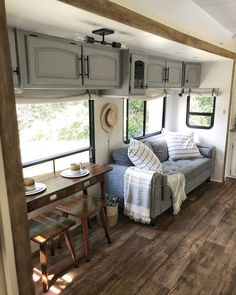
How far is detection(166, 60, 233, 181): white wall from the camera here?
4426 mm

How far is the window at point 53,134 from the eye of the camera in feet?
8.49

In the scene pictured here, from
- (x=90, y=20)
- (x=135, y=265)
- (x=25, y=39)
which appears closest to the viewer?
(x=90, y=20)

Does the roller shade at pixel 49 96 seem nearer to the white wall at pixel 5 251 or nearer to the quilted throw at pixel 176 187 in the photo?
the white wall at pixel 5 251

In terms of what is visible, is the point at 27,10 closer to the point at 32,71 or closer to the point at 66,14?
the point at 66,14

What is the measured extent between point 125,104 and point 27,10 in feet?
7.92

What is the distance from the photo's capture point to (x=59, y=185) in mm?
2391

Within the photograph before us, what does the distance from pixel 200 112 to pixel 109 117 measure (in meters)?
2.19

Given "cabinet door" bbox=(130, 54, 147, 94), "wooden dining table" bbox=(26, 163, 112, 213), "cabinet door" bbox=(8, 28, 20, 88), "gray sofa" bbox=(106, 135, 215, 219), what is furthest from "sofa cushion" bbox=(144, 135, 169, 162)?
"cabinet door" bbox=(8, 28, 20, 88)

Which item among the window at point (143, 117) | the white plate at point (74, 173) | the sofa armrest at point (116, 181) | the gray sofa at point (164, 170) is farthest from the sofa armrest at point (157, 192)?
the window at point (143, 117)

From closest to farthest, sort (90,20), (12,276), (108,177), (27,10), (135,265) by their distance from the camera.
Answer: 1. (12,276)
2. (27,10)
3. (90,20)
4. (135,265)
5. (108,177)

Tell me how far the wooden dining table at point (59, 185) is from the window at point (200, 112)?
2.69 metres

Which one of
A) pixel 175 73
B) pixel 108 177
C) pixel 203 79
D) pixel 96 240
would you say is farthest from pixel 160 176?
pixel 203 79

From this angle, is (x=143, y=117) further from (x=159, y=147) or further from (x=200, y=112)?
(x=200, y=112)

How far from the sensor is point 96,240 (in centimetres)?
293
